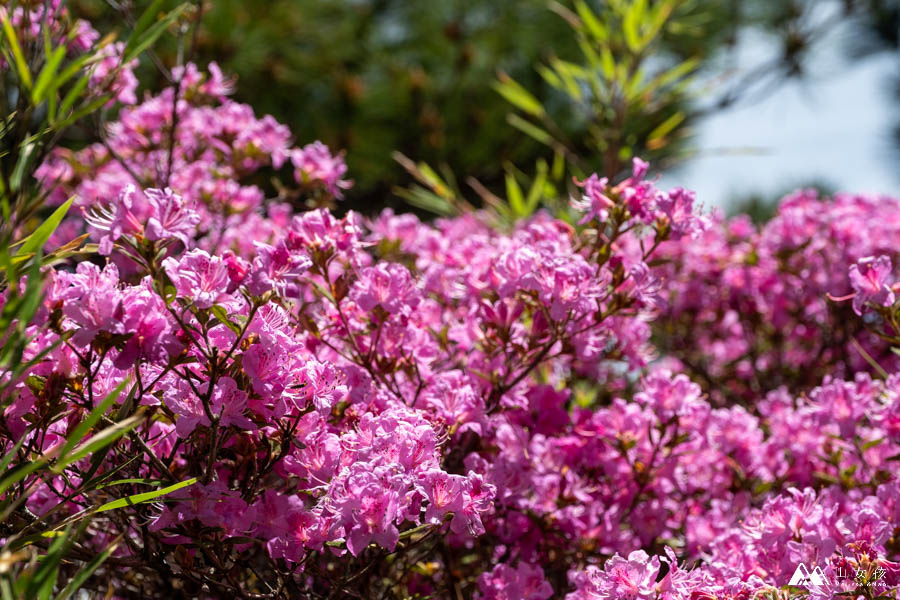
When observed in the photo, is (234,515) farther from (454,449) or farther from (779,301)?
(779,301)

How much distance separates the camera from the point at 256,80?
397cm

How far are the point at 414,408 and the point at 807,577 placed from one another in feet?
1.84

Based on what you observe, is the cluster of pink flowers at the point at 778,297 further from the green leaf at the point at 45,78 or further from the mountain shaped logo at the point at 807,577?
the green leaf at the point at 45,78

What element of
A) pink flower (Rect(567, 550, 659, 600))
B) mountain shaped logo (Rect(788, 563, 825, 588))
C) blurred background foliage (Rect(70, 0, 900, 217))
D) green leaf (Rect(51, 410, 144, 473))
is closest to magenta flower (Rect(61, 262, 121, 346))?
green leaf (Rect(51, 410, 144, 473))

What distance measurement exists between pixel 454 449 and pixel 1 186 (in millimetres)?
752

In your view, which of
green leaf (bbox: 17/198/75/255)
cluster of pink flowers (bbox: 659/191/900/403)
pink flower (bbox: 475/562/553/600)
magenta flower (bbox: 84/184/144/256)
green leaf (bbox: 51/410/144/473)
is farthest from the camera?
cluster of pink flowers (bbox: 659/191/900/403)

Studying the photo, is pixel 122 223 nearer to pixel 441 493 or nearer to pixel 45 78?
pixel 45 78

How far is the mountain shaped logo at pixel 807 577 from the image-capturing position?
903 millimetres

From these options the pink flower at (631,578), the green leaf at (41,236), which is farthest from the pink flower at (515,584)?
the green leaf at (41,236)

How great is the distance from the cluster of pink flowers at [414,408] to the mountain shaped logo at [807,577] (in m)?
0.03

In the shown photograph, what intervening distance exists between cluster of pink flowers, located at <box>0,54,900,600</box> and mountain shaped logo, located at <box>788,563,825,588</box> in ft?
0.08

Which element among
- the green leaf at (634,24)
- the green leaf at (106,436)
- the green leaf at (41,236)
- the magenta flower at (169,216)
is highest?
the green leaf at (634,24)

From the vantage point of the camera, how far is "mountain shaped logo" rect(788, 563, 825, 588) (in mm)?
903

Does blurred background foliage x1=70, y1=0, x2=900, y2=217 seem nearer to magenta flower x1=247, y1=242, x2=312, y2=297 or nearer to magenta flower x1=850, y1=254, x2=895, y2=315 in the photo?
magenta flower x1=850, y1=254, x2=895, y2=315
